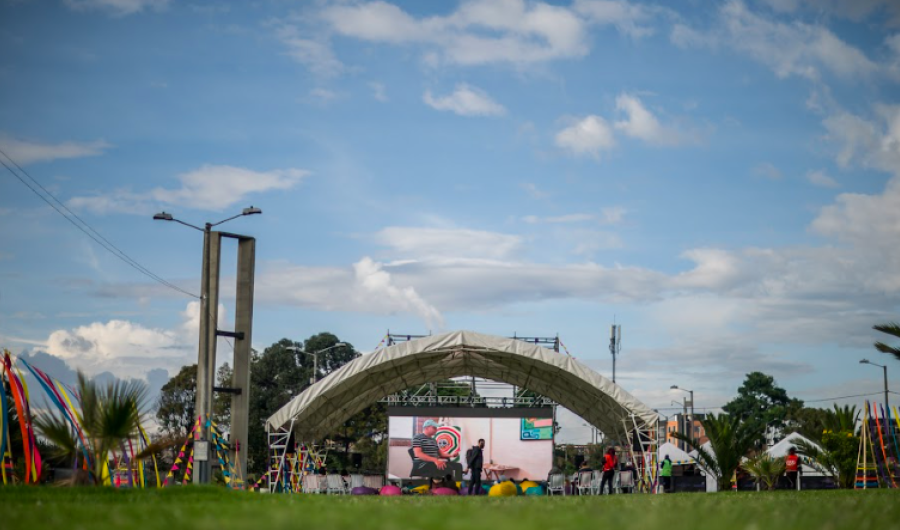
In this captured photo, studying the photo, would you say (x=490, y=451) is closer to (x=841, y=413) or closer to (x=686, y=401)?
(x=841, y=413)

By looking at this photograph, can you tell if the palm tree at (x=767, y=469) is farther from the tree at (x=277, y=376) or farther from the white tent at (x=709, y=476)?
the tree at (x=277, y=376)

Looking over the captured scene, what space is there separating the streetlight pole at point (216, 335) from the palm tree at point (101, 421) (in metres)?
10.7

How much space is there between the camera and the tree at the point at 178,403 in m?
70.9

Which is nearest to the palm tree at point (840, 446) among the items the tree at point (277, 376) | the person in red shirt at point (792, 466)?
the person in red shirt at point (792, 466)

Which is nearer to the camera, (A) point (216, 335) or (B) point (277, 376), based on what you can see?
(A) point (216, 335)

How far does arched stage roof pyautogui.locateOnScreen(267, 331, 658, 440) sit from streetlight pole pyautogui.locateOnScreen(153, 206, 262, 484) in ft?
14.5

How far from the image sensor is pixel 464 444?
1547 inches

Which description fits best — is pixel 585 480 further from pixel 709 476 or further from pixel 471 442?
pixel 709 476

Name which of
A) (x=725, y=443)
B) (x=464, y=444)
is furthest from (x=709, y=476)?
(x=725, y=443)

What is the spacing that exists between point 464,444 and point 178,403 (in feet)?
127

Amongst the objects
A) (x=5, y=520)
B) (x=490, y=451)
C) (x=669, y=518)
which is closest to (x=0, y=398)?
(x=5, y=520)

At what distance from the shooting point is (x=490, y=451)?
39.4 m

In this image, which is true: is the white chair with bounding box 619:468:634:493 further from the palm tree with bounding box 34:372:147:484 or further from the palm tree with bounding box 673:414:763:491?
the palm tree with bounding box 34:372:147:484

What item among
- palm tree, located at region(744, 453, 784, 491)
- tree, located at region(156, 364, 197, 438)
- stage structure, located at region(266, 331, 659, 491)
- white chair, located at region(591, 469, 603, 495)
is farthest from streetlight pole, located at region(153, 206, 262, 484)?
tree, located at region(156, 364, 197, 438)
